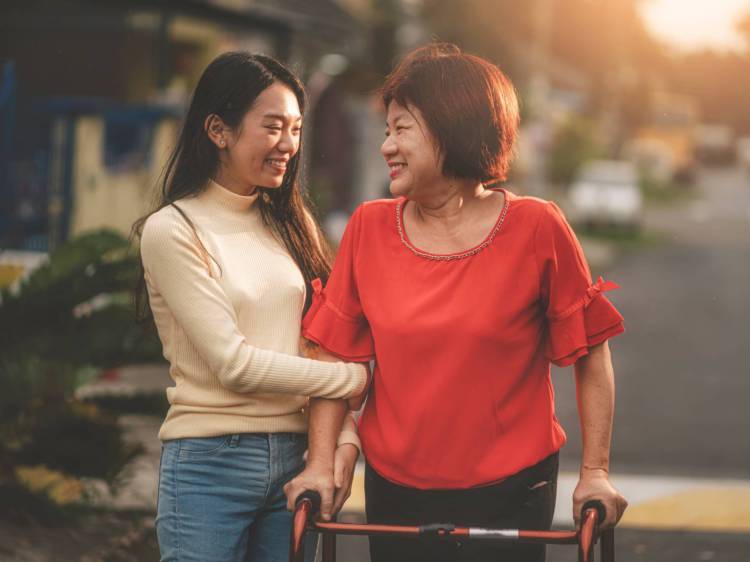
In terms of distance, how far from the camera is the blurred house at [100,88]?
1066cm

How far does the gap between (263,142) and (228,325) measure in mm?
475

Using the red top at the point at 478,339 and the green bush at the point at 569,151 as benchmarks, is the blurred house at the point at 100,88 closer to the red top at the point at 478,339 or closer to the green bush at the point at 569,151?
the red top at the point at 478,339

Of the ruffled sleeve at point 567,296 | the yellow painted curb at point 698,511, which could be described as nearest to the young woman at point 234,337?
the ruffled sleeve at point 567,296

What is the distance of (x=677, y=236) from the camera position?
93.4ft

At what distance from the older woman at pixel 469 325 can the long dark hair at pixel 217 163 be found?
313mm

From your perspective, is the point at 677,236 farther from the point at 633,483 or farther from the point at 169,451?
the point at 169,451

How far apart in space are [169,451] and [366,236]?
0.71 m

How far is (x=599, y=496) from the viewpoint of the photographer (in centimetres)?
273

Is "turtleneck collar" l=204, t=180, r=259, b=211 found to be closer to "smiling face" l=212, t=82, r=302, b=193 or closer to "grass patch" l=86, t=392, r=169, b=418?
"smiling face" l=212, t=82, r=302, b=193

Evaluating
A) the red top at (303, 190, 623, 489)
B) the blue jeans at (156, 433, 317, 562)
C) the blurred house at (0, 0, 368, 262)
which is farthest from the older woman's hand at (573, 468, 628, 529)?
the blurred house at (0, 0, 368, 262)

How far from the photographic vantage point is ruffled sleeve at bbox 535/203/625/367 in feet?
8.97

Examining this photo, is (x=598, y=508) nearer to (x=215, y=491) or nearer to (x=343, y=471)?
(x=343, y=471)

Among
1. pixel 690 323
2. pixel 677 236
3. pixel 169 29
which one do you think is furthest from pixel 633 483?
pixel 677 236

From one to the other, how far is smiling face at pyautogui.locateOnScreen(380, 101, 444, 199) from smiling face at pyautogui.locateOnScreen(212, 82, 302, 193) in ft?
1.02
